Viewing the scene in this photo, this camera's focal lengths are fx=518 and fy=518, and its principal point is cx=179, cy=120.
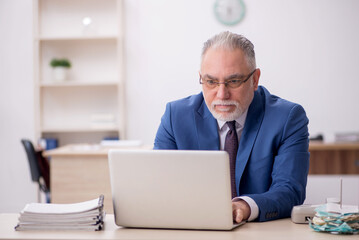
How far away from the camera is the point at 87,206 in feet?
5.41

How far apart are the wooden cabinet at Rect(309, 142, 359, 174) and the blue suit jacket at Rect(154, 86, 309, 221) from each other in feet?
8.06

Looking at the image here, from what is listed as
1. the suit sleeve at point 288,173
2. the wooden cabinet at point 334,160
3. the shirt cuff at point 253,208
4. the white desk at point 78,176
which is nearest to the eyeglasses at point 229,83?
the suit sleeve at point 288,173

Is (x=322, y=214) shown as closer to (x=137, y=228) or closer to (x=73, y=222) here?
(x=137, y=228)

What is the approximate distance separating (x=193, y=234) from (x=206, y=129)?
2.41ft

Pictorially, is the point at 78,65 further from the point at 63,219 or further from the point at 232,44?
the point at 63,219

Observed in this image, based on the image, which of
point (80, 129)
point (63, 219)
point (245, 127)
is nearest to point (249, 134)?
point (245, 127)

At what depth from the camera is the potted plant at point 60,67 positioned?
208 inches

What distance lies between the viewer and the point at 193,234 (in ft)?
4.94

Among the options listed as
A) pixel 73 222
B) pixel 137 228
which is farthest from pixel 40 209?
pixel 137 228

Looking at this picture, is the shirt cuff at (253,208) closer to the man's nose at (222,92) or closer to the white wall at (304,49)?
the man's nose at (222,92)

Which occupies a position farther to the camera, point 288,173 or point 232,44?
point 232,44

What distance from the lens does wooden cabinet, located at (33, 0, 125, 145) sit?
5477 millimetres

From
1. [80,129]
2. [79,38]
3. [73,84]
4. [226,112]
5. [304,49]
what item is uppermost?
[79,38]

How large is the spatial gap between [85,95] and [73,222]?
13.2 feet
